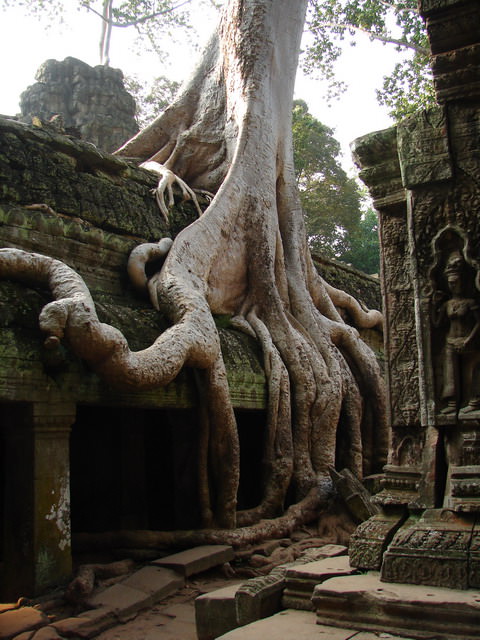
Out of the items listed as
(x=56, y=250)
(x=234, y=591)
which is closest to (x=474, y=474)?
(x=234, y=591)

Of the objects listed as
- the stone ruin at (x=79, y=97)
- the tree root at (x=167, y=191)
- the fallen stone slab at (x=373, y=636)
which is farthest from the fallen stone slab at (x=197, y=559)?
the stone ruin at (x=79, y=97)

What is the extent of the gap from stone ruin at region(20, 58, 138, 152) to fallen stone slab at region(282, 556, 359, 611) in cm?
1202

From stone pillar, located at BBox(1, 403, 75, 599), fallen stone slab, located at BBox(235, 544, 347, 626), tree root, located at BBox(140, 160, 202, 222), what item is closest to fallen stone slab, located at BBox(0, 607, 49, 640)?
stone pillar, located at BBox(1, 403, 75, 599)

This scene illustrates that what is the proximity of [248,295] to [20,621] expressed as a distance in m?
3.88

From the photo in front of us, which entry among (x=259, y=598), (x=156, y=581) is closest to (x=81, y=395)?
(x=156, y=581)

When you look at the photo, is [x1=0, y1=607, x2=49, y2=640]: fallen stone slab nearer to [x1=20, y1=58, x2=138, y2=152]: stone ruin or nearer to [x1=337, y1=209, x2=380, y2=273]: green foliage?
[x1=20, y1=58, x2=138, y2=152]: stone ruin

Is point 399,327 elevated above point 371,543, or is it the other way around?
point 399,327

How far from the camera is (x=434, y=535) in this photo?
2682mm

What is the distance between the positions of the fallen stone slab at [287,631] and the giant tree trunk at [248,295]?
1.83 meters

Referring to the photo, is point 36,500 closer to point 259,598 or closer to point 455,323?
point 259,598

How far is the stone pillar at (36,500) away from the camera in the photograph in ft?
12.2

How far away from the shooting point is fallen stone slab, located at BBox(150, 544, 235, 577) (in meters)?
4.14

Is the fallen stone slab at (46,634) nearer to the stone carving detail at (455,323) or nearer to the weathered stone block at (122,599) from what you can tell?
the weathered stone block at (122,599)

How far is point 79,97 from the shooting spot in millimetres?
13875
